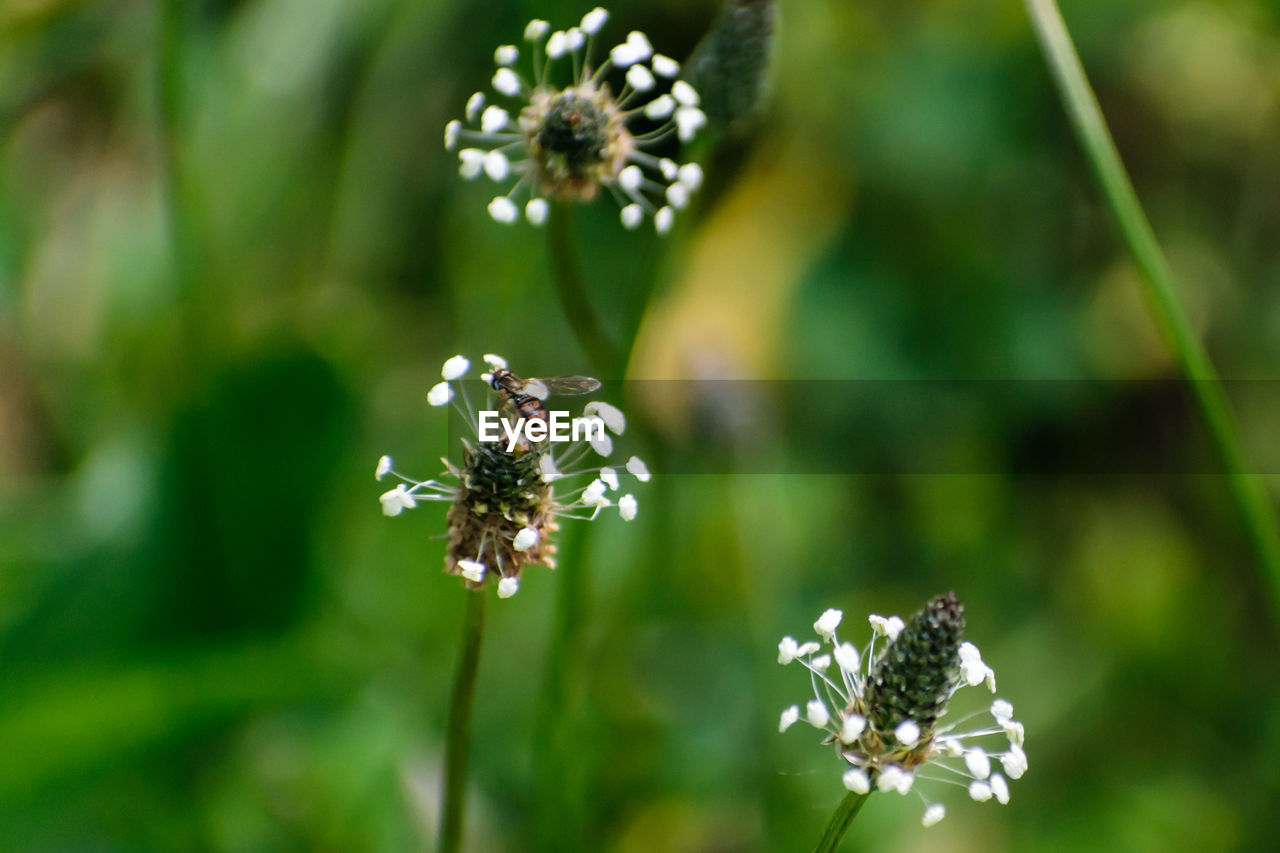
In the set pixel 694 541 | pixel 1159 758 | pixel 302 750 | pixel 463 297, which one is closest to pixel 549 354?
pixel 463 297

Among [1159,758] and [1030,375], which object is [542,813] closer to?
[1159,758]

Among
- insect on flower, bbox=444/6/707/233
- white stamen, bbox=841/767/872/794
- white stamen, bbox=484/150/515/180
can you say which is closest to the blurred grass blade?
insect on flower, bbox=444/6/707/233

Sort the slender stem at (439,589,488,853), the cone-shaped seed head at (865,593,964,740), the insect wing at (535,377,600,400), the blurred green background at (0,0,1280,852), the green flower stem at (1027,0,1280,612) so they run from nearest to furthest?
the cone-shaped seed head at (865,593,964,740) < the slender stem at (439,589,488,853) < the insect wing at (535,377,600,400) < the green flower stem at (1027,0,1280,612) < the blurred green background at (0,0,1280,852)

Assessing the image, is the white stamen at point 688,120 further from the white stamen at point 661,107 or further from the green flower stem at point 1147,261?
the green flower stem at point 1147,261

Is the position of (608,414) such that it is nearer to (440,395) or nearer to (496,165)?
(440,395)

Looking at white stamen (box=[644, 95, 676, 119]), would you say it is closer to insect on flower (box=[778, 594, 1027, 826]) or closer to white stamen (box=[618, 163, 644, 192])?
white stamen (box=[618, 163, 644, 192])

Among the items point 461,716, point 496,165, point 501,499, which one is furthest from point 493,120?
point 461,716
